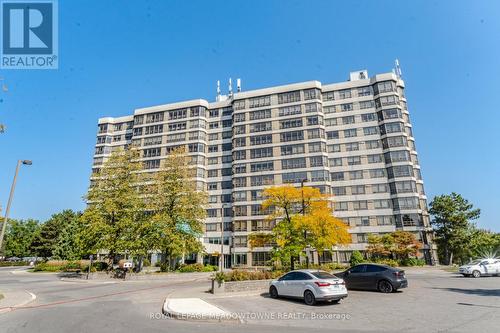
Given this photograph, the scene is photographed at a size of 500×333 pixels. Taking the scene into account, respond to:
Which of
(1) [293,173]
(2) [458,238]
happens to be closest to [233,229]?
(1) [293,173]

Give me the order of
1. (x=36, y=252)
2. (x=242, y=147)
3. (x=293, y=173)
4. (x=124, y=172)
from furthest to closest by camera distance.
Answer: (x=36, y=252), (x=242, y=147), (x=293, y=173), (x=124, y=172)

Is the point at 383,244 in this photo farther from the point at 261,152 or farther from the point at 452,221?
the point at 261,152

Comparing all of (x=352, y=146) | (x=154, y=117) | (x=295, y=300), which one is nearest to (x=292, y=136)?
(x=352, y=146)

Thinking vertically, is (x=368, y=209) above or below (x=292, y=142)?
below

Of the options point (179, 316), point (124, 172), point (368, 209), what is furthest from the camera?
point (368, 209)

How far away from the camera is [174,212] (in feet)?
109

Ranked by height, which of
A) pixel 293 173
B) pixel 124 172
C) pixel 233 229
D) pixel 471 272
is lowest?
pixel 471 272

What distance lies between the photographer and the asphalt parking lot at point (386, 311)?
906 cm

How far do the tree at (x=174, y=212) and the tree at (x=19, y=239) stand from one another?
59307 millimetres

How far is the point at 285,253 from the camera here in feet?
91.4

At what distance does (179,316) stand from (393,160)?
5075 cm

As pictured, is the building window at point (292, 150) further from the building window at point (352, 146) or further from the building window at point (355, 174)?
the building window at point (355, 174)

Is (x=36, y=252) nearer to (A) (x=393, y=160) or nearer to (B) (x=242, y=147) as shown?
(B) (x=242, y=147)

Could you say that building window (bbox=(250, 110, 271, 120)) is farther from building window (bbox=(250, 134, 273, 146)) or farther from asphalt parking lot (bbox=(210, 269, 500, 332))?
asphalt parking lot (bbox=(210, 269, 500, 332))
